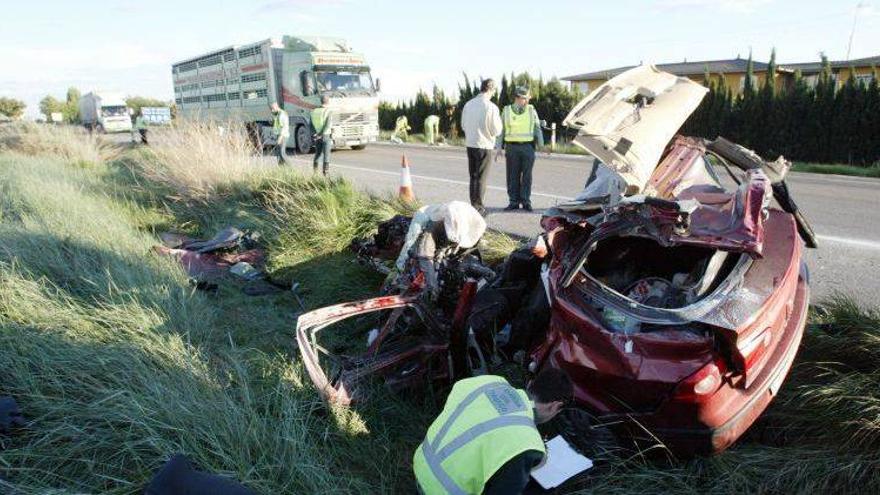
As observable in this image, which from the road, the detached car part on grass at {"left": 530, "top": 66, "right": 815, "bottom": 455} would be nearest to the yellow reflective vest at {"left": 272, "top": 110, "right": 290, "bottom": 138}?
the road

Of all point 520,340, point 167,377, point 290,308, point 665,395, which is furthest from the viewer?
point 290,308

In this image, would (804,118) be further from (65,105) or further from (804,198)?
(65,105)

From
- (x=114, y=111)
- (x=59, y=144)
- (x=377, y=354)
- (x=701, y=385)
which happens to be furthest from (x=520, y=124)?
(x=114, y=111)

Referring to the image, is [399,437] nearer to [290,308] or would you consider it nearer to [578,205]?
[578,205]

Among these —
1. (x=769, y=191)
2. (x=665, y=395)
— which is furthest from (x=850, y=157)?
(x=665, y=395)

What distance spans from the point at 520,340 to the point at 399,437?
36.4 inches

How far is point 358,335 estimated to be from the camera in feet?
14.7

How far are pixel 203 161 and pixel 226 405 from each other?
732 cm

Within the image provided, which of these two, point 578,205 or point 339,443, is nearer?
point 339,443

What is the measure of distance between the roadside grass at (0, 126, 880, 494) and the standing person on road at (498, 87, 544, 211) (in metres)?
4.09

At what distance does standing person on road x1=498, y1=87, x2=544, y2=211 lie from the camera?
8.12 meters

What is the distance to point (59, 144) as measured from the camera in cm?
1479

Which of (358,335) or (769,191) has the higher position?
(769,191)

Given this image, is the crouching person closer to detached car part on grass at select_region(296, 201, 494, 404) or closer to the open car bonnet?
detached car part on grass at select_region(296, 201, 494, 404)
